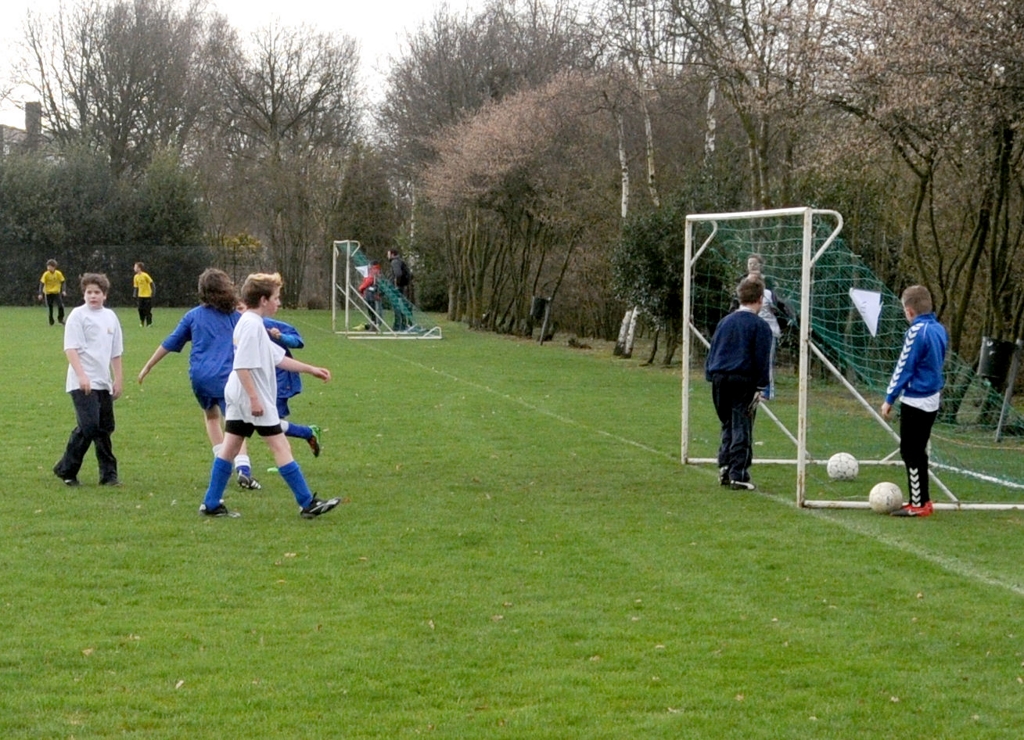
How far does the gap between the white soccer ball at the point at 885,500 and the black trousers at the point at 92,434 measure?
587cm

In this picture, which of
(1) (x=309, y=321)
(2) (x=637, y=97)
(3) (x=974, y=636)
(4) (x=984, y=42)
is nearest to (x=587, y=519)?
(3) (x=974, y=636)

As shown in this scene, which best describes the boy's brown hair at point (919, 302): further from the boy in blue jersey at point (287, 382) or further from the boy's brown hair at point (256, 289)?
the boy in blue jersey at point (287, 382)

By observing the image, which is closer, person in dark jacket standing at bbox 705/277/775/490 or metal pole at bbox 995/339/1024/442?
person in dark jacket standing at bbox 705/277/775/490

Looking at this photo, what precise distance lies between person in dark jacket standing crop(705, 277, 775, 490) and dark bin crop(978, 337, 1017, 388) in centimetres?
571

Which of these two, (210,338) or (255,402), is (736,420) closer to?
(255,402)

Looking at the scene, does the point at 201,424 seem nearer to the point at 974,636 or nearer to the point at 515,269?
the point at 974,636

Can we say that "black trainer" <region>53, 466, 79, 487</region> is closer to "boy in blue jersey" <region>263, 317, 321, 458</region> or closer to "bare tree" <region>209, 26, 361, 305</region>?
"boy in blue jersey" <region>263, 317, 321, 458</region>

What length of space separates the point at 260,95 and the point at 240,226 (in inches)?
226

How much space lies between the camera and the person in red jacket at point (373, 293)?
33453 millimetres

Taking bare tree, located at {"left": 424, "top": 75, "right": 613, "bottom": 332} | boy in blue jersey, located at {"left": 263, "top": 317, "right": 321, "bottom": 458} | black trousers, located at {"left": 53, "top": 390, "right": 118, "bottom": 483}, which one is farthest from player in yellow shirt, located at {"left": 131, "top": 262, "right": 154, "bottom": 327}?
black trousers, located at {"left": 53, "top": 390, "right": 118, "bottom": 483}

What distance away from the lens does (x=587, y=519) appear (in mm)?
9211

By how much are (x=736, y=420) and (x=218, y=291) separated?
423cm

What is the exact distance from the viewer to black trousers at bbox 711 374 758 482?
34.6 feet

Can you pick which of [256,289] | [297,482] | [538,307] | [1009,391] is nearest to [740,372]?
[297,482]
